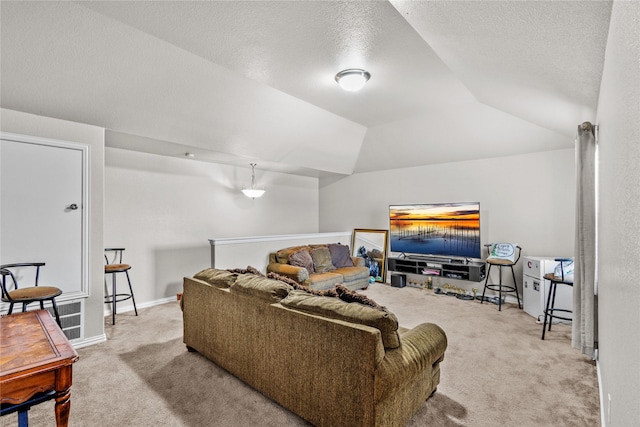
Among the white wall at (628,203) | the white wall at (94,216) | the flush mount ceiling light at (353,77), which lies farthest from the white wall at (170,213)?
the white wall at (628,203)

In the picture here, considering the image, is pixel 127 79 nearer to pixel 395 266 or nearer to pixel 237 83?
pixel 237 83

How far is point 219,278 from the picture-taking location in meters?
2.86

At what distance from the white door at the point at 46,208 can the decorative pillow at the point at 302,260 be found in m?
2.78

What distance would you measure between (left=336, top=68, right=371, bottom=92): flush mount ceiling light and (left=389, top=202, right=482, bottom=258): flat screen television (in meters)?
3.05

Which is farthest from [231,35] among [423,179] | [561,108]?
Result: [423,179]

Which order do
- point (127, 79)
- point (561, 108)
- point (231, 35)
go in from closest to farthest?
point (231, 35), point (561, 108), point (127, 79)

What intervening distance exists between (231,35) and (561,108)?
302cm

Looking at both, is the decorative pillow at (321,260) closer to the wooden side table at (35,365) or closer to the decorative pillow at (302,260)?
the decorative pillow at (302,260)

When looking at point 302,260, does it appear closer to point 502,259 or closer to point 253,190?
point 253,190

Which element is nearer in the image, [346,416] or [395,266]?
[346,416]

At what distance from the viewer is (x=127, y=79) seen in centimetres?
311

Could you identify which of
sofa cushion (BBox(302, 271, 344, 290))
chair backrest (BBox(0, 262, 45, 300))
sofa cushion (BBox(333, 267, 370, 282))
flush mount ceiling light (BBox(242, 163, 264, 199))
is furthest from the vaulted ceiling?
sofa cushion (BBox(333, 267, 370, 282))

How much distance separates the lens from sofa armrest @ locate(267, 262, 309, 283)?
188 inches

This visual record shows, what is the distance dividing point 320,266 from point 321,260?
0.12 m
